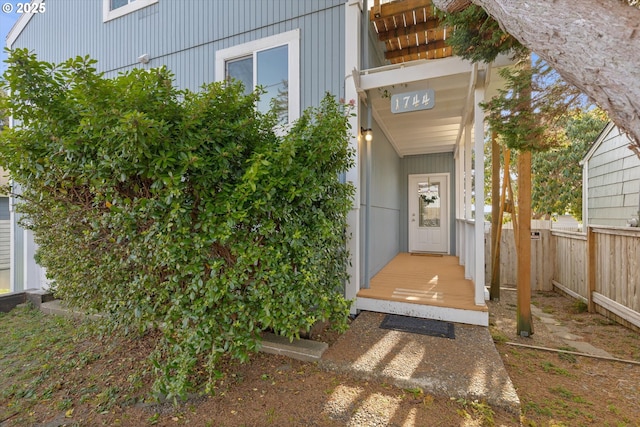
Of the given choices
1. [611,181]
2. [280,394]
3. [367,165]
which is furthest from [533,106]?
[611,181]

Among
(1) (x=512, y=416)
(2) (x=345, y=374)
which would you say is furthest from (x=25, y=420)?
(1) (x=512, y=416)

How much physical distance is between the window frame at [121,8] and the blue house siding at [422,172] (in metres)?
6.47

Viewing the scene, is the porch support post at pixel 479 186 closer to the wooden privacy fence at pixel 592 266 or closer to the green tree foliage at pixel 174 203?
the green tree foliage at pixel 174 203

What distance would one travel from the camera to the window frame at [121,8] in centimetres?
551

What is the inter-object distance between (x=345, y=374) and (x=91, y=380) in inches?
89.1

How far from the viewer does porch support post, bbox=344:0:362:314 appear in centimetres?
378

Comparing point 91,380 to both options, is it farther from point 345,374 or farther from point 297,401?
point 345,374

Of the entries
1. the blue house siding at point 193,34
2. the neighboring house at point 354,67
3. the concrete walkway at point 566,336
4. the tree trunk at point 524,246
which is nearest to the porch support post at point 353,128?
the neighboring house at point 354,67

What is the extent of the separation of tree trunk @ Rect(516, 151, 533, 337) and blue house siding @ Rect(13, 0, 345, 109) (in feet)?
8.19

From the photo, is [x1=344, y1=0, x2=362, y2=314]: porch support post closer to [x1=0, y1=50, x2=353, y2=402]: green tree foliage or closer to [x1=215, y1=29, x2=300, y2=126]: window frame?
→ [x1=215, y1=29, x2=300, y2=126]: window frame

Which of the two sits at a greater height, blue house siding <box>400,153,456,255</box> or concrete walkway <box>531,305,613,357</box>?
blue house siding <box>400,153,456,255</box>

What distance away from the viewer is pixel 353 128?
150 inches

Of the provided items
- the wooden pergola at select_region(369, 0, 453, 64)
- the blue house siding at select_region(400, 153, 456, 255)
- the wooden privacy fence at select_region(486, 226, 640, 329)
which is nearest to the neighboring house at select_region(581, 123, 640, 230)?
the wooden privacy fence at select_region(486, 226, 640, 329)

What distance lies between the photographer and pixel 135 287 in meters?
2.37
